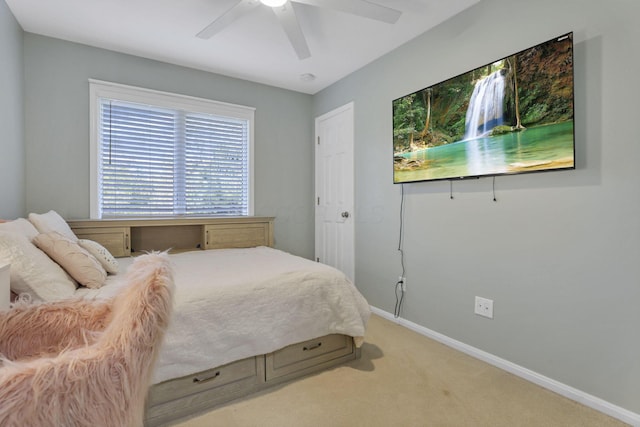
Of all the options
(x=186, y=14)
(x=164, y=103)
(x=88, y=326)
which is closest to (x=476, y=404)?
(x=88, y=326)

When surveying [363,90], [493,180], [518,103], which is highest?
[363,90]

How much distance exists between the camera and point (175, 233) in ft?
10.5

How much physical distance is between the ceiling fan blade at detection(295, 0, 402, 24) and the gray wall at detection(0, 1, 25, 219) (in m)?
2.07

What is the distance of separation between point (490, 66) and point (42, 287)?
2.69 meters

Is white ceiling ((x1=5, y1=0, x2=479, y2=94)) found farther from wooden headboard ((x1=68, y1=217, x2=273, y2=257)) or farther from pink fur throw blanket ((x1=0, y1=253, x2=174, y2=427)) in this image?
pink fur throw blanket ((x1=0, y1=253, x2=174, y2=427))

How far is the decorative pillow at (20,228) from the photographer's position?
55.9 inches

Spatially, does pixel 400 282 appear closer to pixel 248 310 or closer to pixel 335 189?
pixel 335 189

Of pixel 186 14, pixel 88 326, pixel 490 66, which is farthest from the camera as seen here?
pixel 186 14

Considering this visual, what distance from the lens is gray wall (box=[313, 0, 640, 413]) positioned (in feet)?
5.15

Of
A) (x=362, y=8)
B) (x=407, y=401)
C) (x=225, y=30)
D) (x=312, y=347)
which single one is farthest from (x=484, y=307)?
(x=225, y=30)

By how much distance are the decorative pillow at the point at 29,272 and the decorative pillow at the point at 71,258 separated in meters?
0.13

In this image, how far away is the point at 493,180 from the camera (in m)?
2.10

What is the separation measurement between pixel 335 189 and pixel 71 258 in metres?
2.54

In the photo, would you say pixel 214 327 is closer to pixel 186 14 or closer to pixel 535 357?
pixel 535 357
